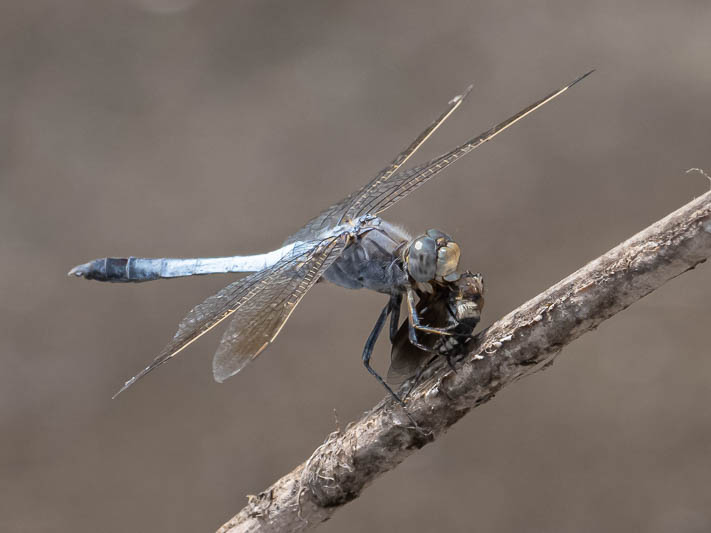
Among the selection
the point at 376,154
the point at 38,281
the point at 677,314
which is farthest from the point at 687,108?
the point at 38,281

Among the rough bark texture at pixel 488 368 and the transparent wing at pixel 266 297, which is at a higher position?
the transparent wing at pixel 266 297

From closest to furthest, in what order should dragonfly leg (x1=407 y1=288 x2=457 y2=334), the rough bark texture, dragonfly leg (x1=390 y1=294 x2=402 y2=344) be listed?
the rough bark texture
dragonfly leg (x1=407 y1=288 x2=457 y2=334)
dragonfly leg (x1=390 y1=294 x2=402 y2=344)

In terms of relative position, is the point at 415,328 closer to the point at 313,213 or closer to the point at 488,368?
the point at 488,368

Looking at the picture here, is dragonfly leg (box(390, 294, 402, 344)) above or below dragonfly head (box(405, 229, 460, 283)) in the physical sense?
below

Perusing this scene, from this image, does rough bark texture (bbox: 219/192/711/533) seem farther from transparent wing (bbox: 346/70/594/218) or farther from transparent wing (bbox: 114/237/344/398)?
transparent wing (bbox: 346/70/594/218)

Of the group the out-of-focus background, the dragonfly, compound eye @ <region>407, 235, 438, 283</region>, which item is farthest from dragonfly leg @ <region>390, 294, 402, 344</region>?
the out-of-focus background

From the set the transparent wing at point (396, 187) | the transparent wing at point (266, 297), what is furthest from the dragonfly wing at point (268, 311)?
the transparent wing at point (396, 187)

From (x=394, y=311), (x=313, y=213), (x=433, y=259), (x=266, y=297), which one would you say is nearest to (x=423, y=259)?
(x=433, y=259)

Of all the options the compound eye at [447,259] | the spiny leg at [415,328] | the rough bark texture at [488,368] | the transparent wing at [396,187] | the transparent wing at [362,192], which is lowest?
the rough bark texture at [488,368]

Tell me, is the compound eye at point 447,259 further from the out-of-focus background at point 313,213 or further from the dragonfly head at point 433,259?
the out-of-focus background at point 313,213
